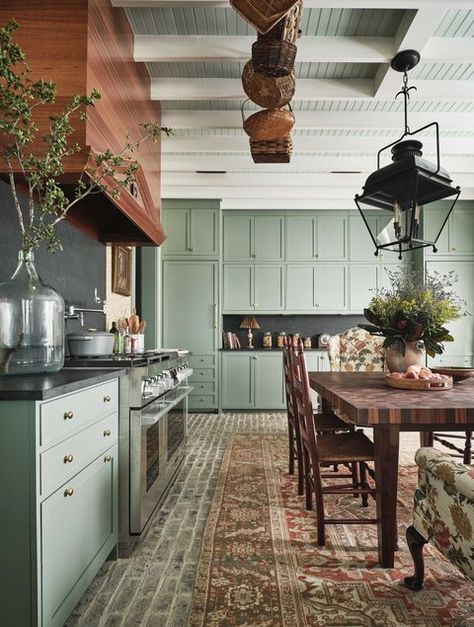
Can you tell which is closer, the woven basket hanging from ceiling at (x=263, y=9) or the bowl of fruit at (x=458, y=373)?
the woven basket hanging from ceiling at (x=263, y=9)

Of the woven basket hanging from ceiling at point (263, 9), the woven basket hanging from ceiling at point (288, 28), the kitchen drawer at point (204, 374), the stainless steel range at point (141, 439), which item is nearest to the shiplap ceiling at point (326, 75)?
the woven basket hanging from ceiling at point (288, 28)

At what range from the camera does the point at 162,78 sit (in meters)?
3.55

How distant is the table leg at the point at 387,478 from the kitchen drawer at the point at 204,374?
4.26 metres

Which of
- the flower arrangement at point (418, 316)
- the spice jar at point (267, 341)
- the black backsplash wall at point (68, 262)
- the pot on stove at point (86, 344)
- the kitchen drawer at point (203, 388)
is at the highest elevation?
the black backsplash wall at point (68, 262)

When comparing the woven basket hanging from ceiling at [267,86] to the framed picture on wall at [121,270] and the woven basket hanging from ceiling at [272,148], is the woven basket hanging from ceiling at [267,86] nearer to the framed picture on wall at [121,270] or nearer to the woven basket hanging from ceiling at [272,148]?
the woven basket hanging from ceiling at [272,148]

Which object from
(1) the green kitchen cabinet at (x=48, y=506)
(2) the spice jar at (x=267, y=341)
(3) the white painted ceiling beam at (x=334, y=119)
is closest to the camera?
(1) the green kitchen cabinet at (x=48, y=506)

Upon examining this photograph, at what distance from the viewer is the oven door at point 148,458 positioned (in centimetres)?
221

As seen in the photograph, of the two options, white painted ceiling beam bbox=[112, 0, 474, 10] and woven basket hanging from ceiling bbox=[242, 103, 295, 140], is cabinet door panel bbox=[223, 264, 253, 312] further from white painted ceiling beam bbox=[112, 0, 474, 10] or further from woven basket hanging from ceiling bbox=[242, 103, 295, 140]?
white painted ceiling beam bbox=[112, 0, 474, 10]

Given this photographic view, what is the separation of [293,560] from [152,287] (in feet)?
14.6

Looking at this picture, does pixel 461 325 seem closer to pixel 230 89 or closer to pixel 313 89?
pixel 313 89

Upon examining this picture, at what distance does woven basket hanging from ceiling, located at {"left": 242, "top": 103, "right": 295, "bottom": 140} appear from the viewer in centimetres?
297

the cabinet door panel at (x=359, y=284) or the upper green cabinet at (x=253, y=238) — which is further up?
the upper green cabinet at (x=253, y=238)

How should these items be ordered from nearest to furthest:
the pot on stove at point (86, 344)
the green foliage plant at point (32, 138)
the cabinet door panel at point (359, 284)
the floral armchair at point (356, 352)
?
1. the green foliage plant at point (32, 138)
2. the pot on stove at point (86, 344)
3. the floral armchair at point (356, 352)
4. the cabinet door panel at point (359, 284)

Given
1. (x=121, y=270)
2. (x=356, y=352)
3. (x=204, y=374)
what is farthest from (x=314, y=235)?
(x=121, y=270)
